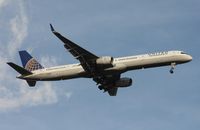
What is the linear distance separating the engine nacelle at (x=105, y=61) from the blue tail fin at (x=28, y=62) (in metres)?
14.2

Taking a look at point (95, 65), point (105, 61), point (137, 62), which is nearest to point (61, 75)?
point (95, 65)

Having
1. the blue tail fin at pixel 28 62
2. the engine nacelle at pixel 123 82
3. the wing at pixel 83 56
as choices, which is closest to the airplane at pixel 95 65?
the wing at pixel 83 56

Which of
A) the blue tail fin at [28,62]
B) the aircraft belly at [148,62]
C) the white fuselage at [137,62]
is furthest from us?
the blue tail fin at [28,62]

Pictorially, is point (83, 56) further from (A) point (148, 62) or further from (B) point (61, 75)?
(A) point (148, 62)

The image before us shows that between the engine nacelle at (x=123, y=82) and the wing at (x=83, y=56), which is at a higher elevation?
the wing at (x=83, y=56)

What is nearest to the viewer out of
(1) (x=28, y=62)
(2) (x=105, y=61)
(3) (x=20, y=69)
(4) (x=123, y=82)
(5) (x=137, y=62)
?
(5) (x=137, y=62)

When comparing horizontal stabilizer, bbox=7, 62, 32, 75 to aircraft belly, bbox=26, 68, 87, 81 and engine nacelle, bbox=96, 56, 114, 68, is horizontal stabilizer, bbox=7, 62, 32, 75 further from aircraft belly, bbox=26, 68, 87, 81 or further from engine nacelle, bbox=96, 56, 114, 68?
engine nacelle, bbox=96, 56, 114, 68

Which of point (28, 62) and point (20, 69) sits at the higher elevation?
point (28, 62)

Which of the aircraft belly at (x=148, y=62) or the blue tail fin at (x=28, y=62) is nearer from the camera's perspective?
the aircraft belly at (x=148, y=62)

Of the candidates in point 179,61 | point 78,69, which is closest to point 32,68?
point 78,69

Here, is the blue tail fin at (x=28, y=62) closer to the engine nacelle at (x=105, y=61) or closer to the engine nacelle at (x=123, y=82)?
the engine nacelle at (x=105, y=61)

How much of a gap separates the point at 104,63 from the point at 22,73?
16784 mm

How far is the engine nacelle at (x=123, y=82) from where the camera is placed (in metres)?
117

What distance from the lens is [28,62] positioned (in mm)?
119438
